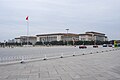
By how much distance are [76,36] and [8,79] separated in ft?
413

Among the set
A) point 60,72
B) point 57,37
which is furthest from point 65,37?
point 60,72

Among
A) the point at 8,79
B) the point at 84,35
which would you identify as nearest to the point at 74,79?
the point at 8,79

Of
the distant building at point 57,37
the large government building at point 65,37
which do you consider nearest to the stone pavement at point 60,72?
the large government building at point 65,37

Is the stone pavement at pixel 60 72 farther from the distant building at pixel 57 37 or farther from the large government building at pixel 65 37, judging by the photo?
the distant building at pixel 57 37

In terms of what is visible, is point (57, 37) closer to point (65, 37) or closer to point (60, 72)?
point (65, 37)

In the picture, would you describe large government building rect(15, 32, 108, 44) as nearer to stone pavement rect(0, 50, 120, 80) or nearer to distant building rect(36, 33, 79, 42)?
distant building rect(36, 33, 79, 42)

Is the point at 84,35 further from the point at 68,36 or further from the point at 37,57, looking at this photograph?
the point at 37,57

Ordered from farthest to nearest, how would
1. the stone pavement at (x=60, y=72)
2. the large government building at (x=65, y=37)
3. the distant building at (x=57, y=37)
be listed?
the distant building at (x=57, y=37) < the large government building at (x=65, y=37) < the stone pavement at (x=60, y=72)

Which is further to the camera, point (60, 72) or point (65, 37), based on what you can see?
point (65, 37)

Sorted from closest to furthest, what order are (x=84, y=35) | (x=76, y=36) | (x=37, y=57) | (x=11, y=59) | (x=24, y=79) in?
(x=24, y=79)
(x=11, y=59)
(x=37, y=57)
(x=84, y=35)
(x=76, y=36)

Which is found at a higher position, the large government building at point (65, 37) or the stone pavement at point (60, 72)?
the large government building at point (65, 37)

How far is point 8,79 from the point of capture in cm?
769

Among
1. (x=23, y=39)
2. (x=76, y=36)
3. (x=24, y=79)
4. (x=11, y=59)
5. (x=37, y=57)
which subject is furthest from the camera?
(x=23, y=39)

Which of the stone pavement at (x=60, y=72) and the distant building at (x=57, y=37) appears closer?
the stone pavement at (x=60, y=72)
